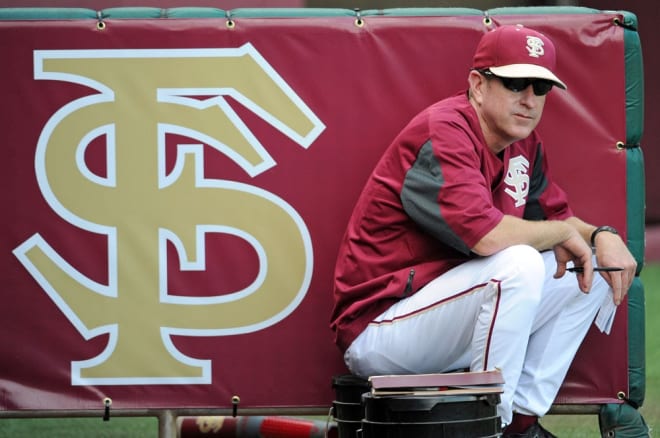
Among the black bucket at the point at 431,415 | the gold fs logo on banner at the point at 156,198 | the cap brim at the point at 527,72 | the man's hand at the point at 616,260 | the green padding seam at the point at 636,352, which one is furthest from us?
the green padding seam at the point at 636,352

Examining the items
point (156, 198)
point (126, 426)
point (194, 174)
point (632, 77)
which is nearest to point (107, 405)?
point (156, 198)

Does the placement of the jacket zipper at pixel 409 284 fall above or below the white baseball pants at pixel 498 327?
above

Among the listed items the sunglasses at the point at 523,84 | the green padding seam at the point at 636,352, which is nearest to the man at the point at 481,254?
the sunglasses at the point at 523,84

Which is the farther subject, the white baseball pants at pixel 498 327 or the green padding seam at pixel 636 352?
→ the green padding seam at pixel 636 352

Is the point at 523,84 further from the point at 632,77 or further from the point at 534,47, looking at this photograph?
the point at 632,77

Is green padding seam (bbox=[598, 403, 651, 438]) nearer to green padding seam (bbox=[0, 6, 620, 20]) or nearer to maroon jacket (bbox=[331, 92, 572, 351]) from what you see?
maroon jacket (bbox=[331, 92, 572, 351])

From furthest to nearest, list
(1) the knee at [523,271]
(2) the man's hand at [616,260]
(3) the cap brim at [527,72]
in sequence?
(2) the man's hand at [616,260] < (3) the cap brim at [527,72] < (1) the knee at [523,271]

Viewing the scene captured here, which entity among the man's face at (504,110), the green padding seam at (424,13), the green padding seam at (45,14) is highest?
the green padding seam at (45,14)

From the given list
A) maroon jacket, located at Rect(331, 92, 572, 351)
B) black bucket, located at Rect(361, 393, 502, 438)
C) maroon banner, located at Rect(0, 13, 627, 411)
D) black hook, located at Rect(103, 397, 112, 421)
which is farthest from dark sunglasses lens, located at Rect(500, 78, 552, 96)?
black hook, located at Rect(103, 397, 112, 421)

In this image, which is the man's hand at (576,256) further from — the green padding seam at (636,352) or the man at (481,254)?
the green padding seam at (636,352)

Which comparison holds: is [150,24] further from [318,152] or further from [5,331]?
[5,331]

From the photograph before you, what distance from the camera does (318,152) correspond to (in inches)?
180

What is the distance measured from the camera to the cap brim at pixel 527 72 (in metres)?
4.16

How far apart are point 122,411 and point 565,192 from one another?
1.67m
